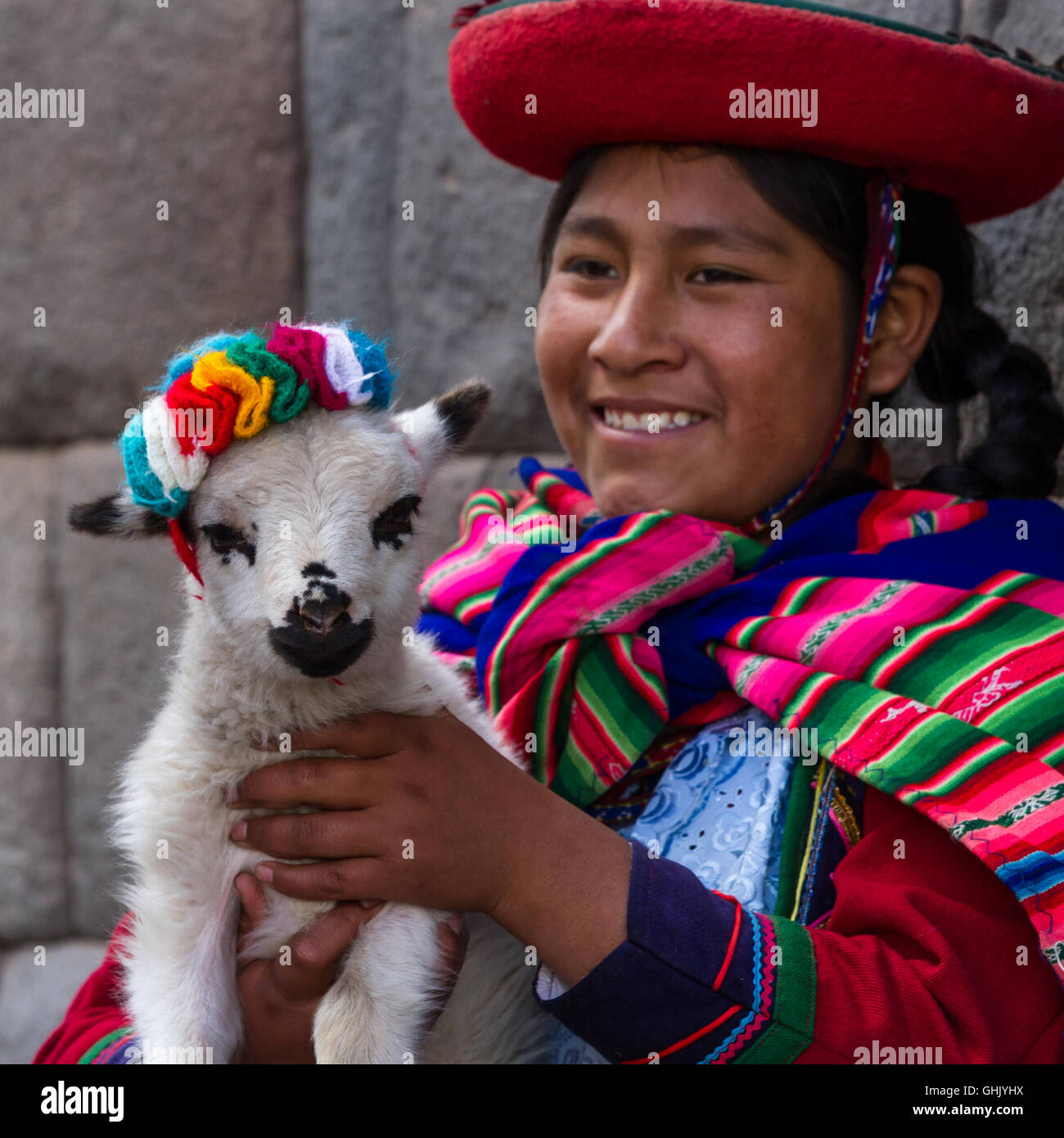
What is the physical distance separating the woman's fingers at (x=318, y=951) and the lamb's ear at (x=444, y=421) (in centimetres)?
47

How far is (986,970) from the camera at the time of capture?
1.11m

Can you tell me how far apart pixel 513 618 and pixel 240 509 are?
449mm

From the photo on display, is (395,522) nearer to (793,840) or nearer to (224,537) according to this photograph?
(224,537)

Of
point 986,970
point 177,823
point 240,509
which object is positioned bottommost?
point 986,970

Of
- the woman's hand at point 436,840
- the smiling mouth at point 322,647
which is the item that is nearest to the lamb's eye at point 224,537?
the smiling mouth at point 322,647

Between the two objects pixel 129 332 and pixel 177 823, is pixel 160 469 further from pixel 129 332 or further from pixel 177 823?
pixel 129 332

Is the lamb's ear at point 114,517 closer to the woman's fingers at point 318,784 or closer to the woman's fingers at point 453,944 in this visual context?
the woman's fingers at point 318,784

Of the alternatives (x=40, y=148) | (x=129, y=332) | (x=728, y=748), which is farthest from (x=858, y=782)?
(x=40, y=148)

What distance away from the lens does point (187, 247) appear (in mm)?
2525

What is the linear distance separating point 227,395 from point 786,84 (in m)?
0.75

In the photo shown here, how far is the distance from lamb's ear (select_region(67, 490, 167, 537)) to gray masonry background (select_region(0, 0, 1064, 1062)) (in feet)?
4.09

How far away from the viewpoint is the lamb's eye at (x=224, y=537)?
1107 mm

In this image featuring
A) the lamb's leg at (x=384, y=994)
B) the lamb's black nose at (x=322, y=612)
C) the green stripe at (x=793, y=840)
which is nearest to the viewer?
the lamb's black nose at (x=322, y=612)

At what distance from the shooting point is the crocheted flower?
1.06 meters
